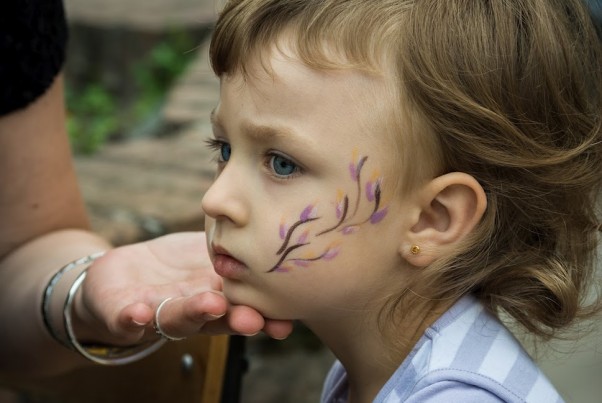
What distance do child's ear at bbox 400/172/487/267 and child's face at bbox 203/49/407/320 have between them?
3 centimetres

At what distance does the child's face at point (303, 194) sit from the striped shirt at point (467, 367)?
0.38 ft

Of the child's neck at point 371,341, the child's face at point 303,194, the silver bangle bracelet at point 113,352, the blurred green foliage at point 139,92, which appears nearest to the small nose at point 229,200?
the child's face at point 303,194

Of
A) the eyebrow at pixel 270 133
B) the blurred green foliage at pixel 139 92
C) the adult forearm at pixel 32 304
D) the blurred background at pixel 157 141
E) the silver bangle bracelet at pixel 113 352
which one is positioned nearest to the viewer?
the eyebrow at pixel 270 133

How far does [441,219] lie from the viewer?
1458 millimetres

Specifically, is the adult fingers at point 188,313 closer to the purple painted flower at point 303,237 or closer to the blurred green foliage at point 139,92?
the purple painted flower at point 303,237

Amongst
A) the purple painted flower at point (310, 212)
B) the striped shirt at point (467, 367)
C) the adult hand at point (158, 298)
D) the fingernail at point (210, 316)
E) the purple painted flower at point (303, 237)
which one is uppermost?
the purple painted flower at point (310, 212)

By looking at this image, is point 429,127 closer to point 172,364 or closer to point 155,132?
point 172,364

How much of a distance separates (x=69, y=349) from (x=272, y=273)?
608 mm

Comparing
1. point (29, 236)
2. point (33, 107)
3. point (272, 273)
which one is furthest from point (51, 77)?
point (272, 273)

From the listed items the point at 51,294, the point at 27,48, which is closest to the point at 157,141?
the point at 27,48

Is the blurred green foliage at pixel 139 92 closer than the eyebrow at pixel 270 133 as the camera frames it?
No

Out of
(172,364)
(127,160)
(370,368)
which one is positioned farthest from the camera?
(127,160)

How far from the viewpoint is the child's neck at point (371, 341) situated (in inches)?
60.0

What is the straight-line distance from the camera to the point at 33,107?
2.02 meters
